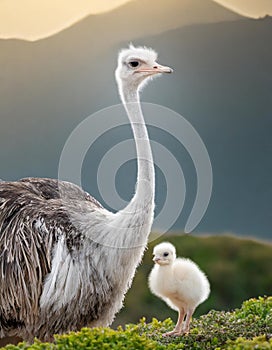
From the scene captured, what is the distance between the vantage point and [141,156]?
3.52m

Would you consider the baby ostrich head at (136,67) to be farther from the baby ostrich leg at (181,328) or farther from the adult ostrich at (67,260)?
the baby ostrich leg at (181,328)

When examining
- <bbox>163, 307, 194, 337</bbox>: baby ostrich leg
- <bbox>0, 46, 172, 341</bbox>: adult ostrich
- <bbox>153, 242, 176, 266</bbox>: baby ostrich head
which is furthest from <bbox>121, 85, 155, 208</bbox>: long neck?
<bbox>163, 307, 194, 337</bbox>: baby ostrich leg

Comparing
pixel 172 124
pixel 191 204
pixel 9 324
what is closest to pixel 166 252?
pixel 9 324

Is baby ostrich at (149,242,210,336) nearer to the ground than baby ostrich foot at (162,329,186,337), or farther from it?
farther from it

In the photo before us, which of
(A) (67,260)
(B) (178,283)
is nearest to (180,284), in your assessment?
(B) (178,283)

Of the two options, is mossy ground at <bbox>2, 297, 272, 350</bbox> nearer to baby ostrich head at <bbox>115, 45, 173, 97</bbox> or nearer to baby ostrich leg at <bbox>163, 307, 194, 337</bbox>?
baby ostrich leg at <bbox>163, 307, 194, 337</bbox>

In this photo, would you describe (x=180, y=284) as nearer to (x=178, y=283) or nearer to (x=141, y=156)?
(x=178, y=283)

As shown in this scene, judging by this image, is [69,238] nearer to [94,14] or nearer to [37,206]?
[37,206]

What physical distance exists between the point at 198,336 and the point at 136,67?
3.44 ft

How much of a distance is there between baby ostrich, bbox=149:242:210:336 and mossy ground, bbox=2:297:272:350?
9 centimetres

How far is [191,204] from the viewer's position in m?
5.48

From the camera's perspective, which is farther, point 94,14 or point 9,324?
point 94,14

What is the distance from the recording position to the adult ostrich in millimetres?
3414

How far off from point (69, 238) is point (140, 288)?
8.81 feet
